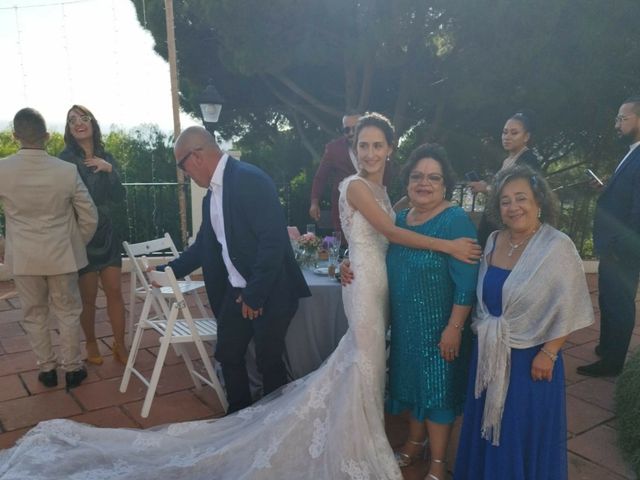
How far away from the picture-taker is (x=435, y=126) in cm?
880

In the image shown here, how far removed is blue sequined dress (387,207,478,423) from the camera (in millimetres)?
2051

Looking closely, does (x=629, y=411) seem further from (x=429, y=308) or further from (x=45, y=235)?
(x=45, y=235)

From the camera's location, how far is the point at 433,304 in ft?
6.90

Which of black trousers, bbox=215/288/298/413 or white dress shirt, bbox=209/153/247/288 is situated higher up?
white dress shirt, bbox=209/153/247/288

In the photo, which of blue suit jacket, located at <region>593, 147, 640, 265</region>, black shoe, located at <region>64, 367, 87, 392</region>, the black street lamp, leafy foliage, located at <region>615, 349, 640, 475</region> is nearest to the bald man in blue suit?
black shoe, located at <region>64, 367, 87, 392</region>

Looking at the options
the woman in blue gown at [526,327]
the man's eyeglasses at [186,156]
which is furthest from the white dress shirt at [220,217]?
the woman in blue gown at [526,327]

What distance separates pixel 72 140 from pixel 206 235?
1.36 metres

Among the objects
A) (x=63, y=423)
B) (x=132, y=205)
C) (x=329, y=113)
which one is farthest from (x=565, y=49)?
(x=63, y=423)

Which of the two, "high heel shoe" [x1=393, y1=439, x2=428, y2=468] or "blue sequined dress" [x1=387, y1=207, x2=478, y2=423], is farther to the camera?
"high heel shoe" [x1=393, y1=439, x2=428, y2=468]

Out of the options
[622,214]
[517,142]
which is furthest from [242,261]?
[622,214]

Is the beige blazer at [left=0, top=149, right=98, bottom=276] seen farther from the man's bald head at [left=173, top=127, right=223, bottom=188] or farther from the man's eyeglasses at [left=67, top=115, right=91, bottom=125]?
the man's bald head at [left=173, top=127, right=223, bottom=188]

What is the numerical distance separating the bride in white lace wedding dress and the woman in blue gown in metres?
0.36

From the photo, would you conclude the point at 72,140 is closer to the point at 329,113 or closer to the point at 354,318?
the point at 354,318

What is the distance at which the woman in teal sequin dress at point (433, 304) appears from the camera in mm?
2051
